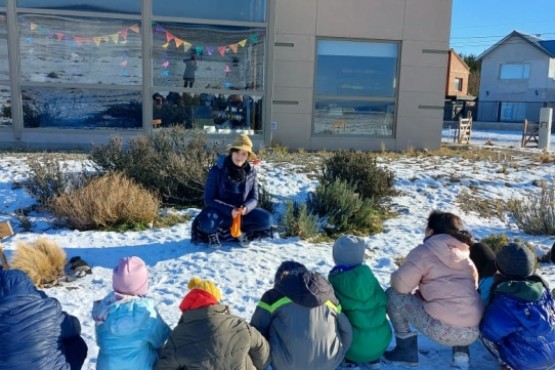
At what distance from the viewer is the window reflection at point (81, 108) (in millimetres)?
11312

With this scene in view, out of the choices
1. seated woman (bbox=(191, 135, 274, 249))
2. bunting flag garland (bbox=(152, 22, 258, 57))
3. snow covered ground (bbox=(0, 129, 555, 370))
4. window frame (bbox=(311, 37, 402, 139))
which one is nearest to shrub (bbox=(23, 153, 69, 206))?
snow covered ground (bbox=(0, 129, 555, 370))

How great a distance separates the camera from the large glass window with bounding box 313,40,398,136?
12930 millimetres

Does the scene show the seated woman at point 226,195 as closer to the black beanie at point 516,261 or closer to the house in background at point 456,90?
the black beanie at point 516,261

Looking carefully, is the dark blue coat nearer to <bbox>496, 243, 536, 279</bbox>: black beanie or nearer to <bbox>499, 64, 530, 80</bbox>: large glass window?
<bbox>496, 243, 536, 279</bbox>: black beanie

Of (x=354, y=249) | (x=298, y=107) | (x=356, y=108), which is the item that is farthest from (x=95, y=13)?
(x=354, y=249)

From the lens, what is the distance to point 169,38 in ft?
37.6

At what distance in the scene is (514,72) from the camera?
4216 centimetres

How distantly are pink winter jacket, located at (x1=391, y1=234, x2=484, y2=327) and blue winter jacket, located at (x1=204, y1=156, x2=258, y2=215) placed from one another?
8.04ft

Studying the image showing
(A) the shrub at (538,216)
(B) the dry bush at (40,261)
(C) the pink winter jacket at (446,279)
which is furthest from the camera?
(A) the shrub at (538,216)

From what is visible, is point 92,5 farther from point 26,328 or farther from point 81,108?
point 26,328

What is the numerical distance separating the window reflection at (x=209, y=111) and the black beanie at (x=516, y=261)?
8839mm

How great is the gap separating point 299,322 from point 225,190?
2706mm

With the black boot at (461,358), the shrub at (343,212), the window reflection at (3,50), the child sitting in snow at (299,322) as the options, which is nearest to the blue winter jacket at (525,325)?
the black boot at (461,358)

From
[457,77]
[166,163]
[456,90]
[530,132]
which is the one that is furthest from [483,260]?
[457,77]
